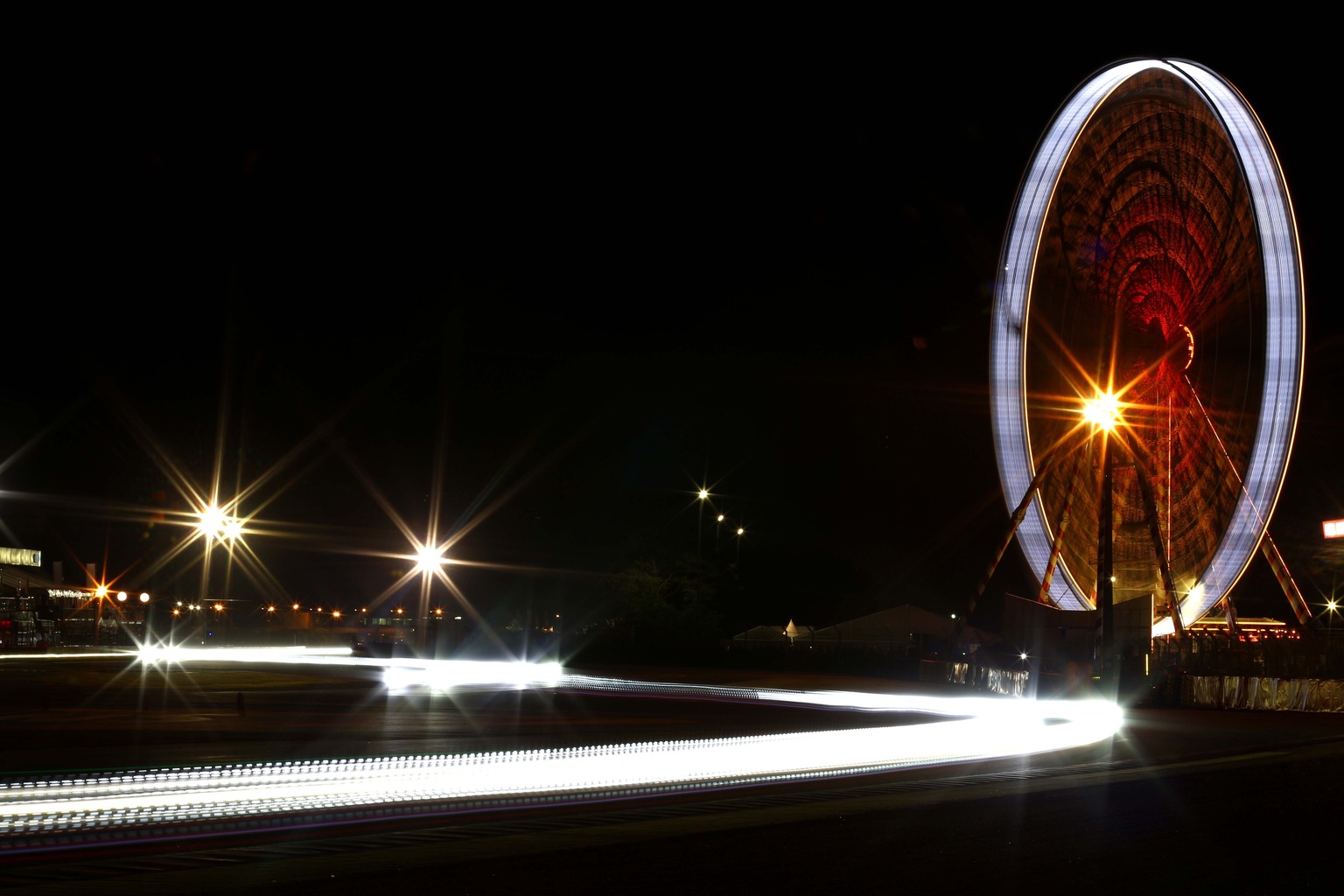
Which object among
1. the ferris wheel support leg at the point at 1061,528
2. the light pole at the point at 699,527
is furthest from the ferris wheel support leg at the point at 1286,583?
the light pole at the point at 699,527

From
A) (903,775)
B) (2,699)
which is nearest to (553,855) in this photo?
(903,775)

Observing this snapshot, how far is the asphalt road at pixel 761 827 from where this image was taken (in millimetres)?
8656

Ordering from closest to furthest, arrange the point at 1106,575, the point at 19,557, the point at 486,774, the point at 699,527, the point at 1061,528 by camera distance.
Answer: the point at 486,774 < the point at 1106,575 < the point at 1061,528 < the point at 699,527 < the point at 19,557

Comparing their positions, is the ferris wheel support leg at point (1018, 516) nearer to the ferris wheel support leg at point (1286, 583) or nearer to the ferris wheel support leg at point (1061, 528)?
the ferris wheel support leg at point (1061, 528)

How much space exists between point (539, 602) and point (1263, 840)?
253ft

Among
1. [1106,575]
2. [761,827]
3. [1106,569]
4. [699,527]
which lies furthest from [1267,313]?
[699,527]

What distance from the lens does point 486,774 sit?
14.4m

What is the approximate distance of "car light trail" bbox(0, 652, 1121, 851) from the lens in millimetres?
11180

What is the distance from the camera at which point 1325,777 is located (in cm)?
1580

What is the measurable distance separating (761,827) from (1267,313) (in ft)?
93.5

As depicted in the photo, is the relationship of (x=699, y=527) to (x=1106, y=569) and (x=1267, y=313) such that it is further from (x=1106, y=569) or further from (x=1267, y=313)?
(x=1106, y=569)

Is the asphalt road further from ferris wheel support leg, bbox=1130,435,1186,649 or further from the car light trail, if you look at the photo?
ferris wheel support leg, bbox=1130,435,1186,649

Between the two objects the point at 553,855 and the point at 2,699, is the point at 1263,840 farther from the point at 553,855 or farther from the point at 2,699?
the point at 2,699

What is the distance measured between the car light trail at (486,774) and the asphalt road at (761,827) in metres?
0.96
